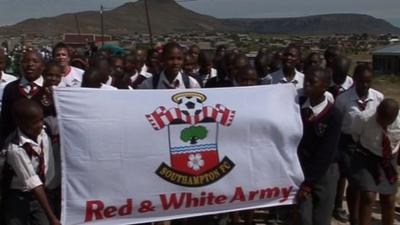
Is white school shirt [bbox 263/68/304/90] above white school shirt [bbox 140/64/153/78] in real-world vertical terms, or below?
above

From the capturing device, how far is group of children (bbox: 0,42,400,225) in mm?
4543

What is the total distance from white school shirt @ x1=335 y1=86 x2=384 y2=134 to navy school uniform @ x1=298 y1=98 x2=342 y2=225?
0.68 metres

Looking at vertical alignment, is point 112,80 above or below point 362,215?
above

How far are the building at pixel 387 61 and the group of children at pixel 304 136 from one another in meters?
31.4

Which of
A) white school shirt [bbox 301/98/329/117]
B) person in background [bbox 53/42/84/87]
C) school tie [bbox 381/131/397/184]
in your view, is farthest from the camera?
person in background [bbox 53/42/84/87]

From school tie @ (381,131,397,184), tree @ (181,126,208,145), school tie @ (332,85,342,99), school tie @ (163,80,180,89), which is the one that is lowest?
school tie @ (381,131,397,184)

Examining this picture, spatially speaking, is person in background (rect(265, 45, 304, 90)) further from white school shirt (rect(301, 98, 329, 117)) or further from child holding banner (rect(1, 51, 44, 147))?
child holding banner (rect(1, 51, 44, 147))

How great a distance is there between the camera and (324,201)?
5.39 m

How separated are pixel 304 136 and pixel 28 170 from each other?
2.13 meters

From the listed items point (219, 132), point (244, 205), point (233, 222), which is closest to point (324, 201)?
point (244, 205)

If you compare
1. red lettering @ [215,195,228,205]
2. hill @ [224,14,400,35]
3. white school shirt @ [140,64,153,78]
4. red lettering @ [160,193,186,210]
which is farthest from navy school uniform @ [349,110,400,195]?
hill @ [224,14,400,35]

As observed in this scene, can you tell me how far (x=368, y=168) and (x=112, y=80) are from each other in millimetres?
2489

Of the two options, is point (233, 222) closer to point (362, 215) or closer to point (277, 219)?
point (277, 219)

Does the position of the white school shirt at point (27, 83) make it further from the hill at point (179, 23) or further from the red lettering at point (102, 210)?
the hill at point (179, 23)
